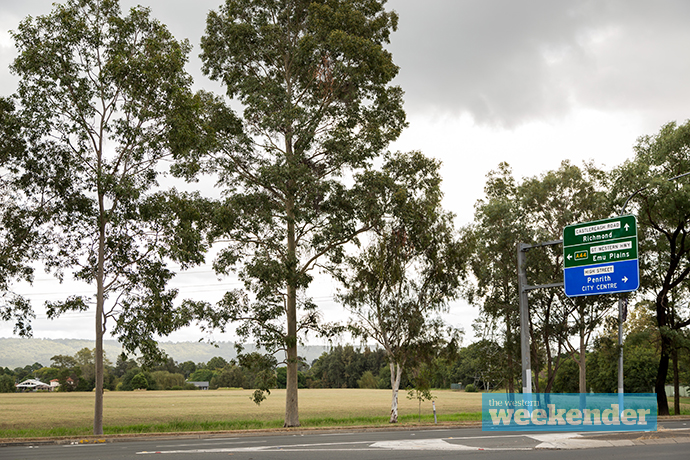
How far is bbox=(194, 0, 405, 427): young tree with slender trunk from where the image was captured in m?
25.1

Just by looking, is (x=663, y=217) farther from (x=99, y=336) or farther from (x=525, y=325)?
(x=99, y=336)

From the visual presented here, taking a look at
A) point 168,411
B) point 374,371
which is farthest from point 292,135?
point 374,371

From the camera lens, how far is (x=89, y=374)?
11619 cm

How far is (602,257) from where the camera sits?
68.5 ft

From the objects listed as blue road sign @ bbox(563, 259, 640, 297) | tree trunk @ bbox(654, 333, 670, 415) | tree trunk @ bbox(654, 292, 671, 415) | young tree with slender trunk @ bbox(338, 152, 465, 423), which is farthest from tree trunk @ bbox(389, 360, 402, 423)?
tree trunk @ bbox(654, 333, 670, 415)

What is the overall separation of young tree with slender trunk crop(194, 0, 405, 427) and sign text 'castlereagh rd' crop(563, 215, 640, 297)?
8.71 metres

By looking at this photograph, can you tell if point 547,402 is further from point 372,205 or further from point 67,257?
point 67,257

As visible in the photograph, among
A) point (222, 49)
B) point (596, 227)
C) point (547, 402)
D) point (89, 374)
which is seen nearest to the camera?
point (596, 227)

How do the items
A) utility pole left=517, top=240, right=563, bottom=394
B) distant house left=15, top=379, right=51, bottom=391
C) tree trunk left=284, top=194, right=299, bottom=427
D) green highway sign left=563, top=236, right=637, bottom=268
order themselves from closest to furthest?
green highway sign left=563, top=236, right=637, bottom=268 → utility pole left=517, top=240, right=563, bottom=394 → tree trunk left=284, top=194, right=299, bottom=427 → distant house left=15, top=379, right=51, bottom=391

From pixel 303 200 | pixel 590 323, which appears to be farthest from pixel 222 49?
pixel 590 323

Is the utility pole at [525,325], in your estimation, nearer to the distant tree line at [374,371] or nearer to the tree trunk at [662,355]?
the distant tree line at [374,371]

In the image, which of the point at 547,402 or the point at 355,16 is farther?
the point at 547,402

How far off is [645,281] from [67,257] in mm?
32311

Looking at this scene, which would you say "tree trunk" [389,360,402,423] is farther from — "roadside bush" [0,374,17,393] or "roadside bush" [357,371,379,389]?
"roadside bush" [0,374,17,393]
